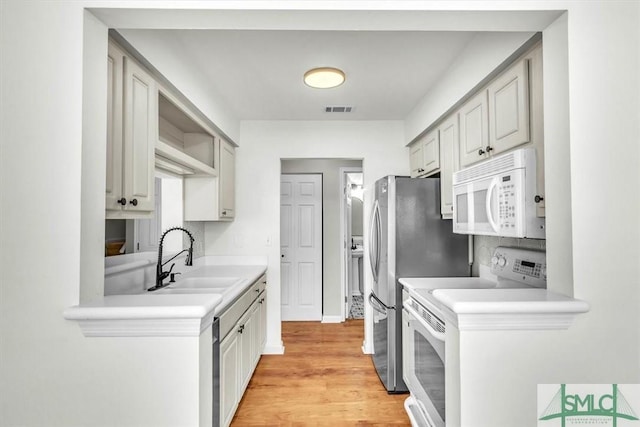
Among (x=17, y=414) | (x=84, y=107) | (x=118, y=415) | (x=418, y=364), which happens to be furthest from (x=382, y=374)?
(x=84, y=107)

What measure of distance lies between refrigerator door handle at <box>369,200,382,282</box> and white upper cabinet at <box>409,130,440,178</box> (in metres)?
0.54

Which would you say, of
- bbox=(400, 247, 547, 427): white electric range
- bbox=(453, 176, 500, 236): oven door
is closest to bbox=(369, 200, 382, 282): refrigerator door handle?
bbox=(400, 247, 547, 427): white electric range

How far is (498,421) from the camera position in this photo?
3.75 ft

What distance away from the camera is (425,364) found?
6.38 feet

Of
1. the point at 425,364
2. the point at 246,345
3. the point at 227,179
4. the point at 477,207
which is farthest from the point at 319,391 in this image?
the point at 227,179

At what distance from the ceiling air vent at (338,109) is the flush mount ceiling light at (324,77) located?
60 centimetres

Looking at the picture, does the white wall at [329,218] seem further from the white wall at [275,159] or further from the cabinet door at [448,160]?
the cabinet door at [448,160]

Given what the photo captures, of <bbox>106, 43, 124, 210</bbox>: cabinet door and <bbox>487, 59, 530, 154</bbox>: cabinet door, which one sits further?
<bbox>487, 59, 530, 154</bbox>: cabinet door

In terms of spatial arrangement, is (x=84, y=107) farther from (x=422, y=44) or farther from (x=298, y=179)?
(x=298, y=179)

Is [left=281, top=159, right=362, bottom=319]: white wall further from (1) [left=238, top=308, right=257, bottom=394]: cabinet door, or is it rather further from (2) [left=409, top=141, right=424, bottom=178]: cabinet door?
(1) [left=238, top=308, right=257, bottom=394]: cabinet door

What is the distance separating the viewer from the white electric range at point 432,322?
1728 millimetres

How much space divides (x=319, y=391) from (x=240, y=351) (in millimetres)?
741

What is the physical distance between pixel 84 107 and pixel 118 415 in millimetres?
1065

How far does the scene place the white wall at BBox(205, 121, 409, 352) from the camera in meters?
3.33
